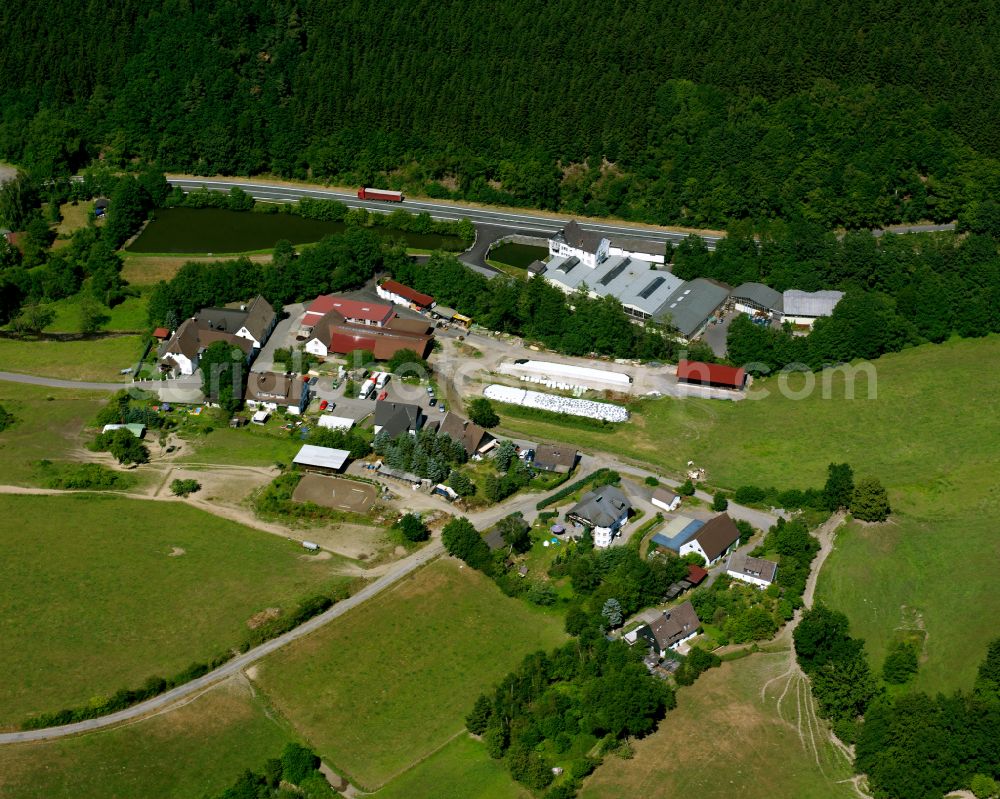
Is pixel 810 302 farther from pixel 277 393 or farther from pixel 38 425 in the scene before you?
pixel 38 425

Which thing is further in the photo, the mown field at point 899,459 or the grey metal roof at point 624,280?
the grey metal roof at point 624,280

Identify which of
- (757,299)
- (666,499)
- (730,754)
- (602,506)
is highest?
(757,299)

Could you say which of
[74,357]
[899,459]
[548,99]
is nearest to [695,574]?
[899,459]

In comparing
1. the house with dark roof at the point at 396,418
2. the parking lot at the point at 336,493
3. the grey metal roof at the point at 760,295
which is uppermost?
the grey metal roof at the point at 760,295

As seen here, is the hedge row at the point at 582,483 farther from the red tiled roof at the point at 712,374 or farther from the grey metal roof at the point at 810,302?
the grey metal roof at the point at 810,302

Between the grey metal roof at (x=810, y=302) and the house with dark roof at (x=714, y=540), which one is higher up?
the grey metal roof at (x=810, y=302)

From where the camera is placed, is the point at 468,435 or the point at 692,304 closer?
the point at 468,435

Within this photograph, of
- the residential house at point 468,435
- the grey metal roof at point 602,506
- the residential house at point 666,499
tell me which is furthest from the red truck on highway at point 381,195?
the residential house at point 666,499
